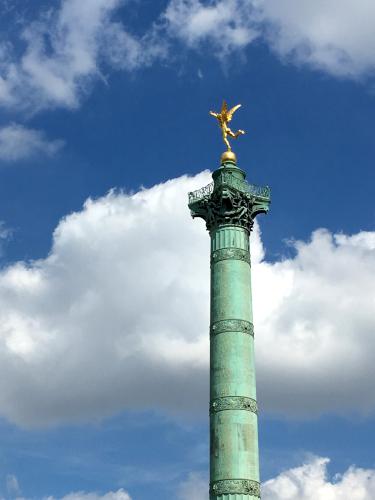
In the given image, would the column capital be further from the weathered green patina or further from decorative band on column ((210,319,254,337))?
decorative band on column ((210,319,254,337))

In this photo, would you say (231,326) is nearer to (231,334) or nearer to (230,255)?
(231,334)

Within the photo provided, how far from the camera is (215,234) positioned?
172 ft

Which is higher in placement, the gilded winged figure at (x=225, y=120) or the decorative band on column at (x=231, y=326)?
the gilded winged figure at (x=225, y=120)

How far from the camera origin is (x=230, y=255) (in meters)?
50.9

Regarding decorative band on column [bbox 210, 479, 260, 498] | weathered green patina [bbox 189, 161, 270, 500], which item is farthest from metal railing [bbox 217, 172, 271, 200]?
decorative band on column [bbox 210, 479, 260, 498]

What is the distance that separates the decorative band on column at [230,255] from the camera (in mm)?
50906

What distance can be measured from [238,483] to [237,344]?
27.3 ft

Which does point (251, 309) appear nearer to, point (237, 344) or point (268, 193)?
point (237, 344)

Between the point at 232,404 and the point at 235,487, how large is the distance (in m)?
4.77

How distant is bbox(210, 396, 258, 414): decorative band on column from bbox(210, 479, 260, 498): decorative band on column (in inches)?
164

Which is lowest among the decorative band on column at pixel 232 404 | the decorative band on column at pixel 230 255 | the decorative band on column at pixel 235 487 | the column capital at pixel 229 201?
the decorative band on column at pixel 235 487

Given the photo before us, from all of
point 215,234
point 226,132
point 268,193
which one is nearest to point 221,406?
point 215,234

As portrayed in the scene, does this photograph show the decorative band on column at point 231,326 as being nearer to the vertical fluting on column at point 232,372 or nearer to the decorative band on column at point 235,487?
the vertical fluting on column at point 232,372

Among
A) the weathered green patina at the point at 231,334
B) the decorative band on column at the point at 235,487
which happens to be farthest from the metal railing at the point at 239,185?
the decorative band on column at the point at 235,487
